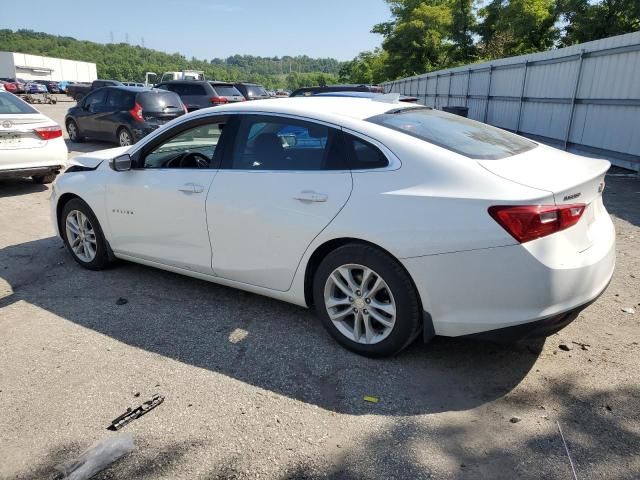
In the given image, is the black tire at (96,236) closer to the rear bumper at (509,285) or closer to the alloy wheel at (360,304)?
the alloy wheel at (360,304)

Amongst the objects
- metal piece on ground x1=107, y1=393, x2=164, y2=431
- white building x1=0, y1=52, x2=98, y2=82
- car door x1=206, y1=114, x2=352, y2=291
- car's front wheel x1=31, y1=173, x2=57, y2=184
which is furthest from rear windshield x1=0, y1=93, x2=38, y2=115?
white building x1=0, y1=52, x2=98, y2=82

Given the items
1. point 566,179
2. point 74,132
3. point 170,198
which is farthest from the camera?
point 74,132

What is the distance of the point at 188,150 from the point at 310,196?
1.68 m

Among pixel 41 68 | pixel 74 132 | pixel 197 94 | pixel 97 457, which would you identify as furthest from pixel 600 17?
pixel 41 68

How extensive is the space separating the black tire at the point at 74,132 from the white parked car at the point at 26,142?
243 inches

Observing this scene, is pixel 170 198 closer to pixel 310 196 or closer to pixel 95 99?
pixel 310 196

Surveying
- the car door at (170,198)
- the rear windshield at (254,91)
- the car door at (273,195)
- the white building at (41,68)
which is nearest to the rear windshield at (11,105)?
the car door at (170,198)

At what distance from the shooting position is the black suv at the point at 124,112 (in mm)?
12727

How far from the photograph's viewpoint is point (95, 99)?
45.0 feet

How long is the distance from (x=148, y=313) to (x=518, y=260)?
2768mm

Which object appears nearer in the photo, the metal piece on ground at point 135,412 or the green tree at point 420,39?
the metal piece on ground at point 135,412

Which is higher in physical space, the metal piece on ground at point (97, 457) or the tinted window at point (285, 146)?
the tinted window at point (285, 146)

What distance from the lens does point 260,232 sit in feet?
11.8

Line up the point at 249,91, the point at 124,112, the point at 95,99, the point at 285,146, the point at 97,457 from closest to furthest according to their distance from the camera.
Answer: the point at 97,457
the point at 285,146
the point at 124,112
the point at 95,99
the point at 249,91
